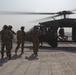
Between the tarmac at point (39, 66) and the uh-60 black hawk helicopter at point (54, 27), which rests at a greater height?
the uh-60 black hawk helicopter at point (54, 27)

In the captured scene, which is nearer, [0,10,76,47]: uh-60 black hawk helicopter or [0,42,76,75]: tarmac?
[0,42,76,75]: tarmac

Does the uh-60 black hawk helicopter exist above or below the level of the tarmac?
→ above

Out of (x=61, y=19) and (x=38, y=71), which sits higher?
(x=61, y=19)

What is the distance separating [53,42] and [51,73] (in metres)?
17.7

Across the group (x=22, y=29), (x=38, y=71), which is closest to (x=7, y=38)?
(x=22, y=29)

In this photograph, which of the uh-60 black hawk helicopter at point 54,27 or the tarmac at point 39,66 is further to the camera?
the uh-60 black hawk helicopter at point 54,27

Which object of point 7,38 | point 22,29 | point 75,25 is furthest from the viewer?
point 75,25

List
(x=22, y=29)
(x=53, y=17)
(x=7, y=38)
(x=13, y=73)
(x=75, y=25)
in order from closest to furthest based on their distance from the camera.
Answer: (x=13, y=73) → (x=7, y=38) → (x=22, y=29) → (x=75, y=25) → (x=53, y=17)

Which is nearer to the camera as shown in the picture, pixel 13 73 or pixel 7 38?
pixel 13 73

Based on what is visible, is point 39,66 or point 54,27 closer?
point 39,66

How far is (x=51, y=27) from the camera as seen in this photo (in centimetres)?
2750

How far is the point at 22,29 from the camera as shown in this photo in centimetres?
1797

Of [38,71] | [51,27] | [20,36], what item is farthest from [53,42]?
[38,71]

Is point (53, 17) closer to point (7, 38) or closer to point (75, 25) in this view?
point (75, 25)
